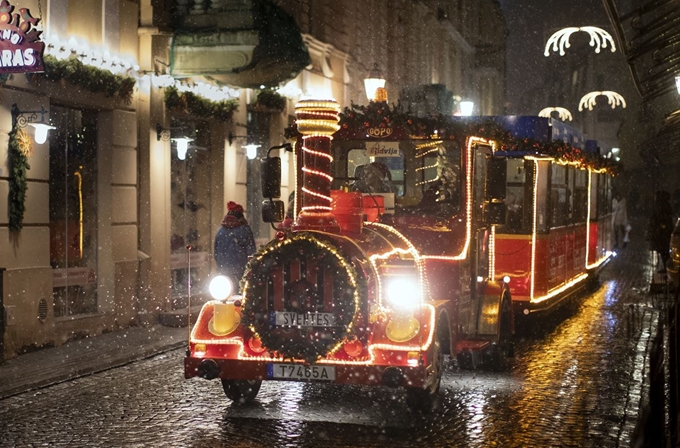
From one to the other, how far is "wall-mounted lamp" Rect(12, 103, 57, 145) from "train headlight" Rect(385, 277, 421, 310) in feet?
21.5

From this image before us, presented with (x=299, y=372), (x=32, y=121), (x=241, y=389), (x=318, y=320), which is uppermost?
(x=32, y=121)

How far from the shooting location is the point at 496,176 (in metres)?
11.2

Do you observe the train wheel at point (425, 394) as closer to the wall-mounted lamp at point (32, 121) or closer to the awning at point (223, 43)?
the wall-mounted lamp at point (32, 121)

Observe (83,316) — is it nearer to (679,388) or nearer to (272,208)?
(272,208)

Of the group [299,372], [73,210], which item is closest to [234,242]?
[73,210]

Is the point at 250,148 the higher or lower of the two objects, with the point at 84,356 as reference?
higher

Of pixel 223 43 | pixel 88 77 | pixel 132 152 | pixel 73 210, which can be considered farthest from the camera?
pixel 223 43

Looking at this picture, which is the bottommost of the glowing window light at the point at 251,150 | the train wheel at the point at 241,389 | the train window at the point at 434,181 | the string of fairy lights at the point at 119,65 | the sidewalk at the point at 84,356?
the sidewalk at the point at 84,356

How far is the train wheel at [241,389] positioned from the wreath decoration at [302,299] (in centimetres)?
87

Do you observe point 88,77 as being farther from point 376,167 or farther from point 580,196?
point 580,196

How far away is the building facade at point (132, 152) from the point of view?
14.6 m

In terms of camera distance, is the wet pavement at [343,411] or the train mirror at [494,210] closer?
the wet pavement at [343,411]

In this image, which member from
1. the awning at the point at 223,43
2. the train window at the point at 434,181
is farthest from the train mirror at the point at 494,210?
the awning at the point at 223,43

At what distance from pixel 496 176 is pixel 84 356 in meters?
5.69
